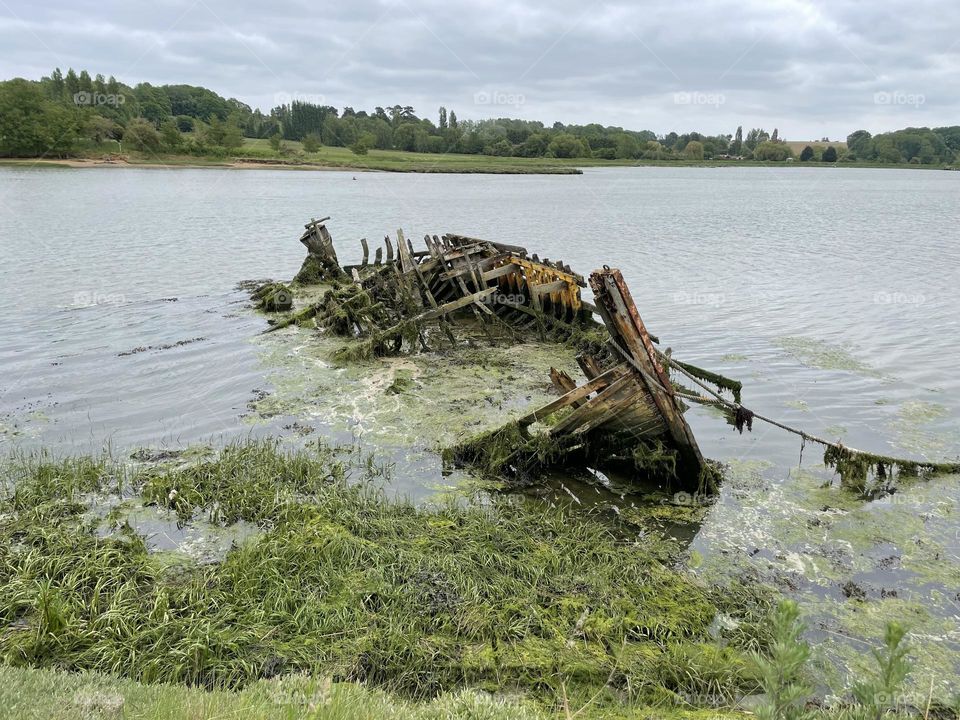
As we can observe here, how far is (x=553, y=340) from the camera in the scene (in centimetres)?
1933

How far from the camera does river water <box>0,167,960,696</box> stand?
9547 millimetres

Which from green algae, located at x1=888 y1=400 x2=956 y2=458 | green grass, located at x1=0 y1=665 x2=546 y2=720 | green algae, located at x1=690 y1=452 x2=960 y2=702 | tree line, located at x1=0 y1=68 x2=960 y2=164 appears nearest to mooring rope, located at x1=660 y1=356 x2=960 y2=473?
green algae, located at x1=690 y1=452 x2=960 y2=702

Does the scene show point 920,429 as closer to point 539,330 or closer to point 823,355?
point 823,355

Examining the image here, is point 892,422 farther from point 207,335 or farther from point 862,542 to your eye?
point 207,335

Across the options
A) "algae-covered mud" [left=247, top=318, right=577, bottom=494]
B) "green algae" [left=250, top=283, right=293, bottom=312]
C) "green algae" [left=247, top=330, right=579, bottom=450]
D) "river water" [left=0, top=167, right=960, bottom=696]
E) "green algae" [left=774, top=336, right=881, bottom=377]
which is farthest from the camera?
"green algae" [left=250, top=283, right=293, bottom=312]

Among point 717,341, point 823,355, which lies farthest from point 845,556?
point 717,341

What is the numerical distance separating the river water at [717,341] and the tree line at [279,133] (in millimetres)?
57203

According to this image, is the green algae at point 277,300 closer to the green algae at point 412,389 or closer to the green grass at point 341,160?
the green algae at point 412,389

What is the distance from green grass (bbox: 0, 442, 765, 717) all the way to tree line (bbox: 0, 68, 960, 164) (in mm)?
95456

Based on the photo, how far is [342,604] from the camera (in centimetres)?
739

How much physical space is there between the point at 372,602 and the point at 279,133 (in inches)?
6055

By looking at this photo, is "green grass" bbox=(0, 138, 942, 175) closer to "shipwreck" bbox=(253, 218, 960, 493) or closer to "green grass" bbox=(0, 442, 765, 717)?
"shipwreck" bbox=(253, 218, 960, 493)

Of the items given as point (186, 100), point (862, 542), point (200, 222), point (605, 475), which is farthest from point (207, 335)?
point (186, 100)

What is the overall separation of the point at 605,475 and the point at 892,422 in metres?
6.99
